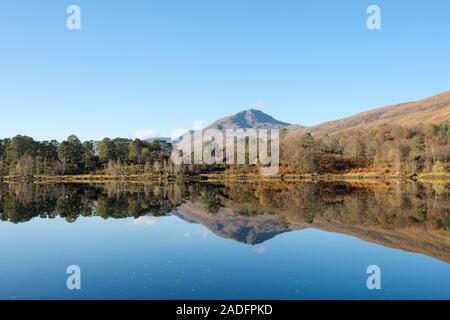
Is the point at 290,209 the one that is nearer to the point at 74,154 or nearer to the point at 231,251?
the point at 231,251

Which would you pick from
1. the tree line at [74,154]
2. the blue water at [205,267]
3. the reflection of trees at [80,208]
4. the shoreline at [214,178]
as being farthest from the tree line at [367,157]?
the blue water at [205,267]

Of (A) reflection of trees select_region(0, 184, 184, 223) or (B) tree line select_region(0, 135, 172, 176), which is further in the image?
(B) tree line select_region(0, 135, 172, 176)

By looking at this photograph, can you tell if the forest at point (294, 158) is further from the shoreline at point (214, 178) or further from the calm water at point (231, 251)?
the calm water at point (231, 251)

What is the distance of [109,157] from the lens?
195125 millimetres

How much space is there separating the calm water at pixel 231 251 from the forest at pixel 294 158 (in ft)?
326

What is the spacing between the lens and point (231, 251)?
32844 mm

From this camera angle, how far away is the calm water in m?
22.4

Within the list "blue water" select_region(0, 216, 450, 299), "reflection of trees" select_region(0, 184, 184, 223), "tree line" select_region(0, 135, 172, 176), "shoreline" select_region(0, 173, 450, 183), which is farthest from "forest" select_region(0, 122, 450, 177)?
"blue water" select_region(0, 216, 450, 299)

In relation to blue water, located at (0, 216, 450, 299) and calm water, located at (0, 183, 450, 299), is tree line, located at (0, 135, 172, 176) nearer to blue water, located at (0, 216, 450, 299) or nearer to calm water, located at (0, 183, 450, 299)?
calm water, located at (0, 183, 450, 299)

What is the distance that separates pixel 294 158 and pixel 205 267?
441 ft

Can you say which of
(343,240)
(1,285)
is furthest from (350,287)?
(1,285)

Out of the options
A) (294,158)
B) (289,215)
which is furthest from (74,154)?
(289,215)

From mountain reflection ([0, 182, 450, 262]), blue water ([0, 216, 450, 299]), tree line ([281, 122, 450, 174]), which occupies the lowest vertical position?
blue water ([0, 216, 450, 299])

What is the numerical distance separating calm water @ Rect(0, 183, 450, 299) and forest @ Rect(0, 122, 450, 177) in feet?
Result: 326
